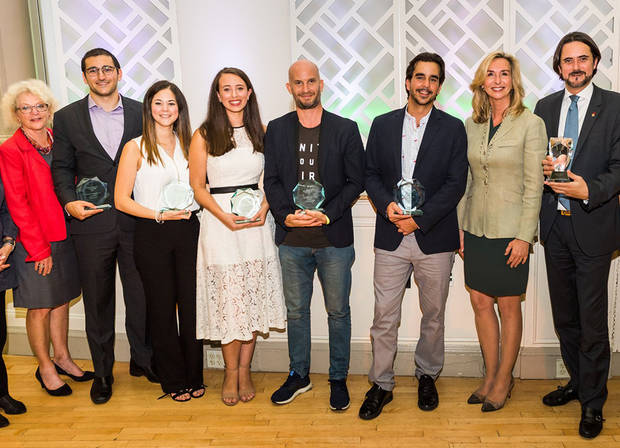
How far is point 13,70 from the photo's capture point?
371cm

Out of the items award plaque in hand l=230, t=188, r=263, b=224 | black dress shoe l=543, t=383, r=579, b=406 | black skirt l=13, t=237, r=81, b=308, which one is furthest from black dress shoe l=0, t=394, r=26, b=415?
black dress shoe l=543, t=383, r=579, b=406

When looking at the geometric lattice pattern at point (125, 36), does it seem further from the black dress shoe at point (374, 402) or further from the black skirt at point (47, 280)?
the black dress shoe at point (374, 402)

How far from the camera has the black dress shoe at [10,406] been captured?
2986mm

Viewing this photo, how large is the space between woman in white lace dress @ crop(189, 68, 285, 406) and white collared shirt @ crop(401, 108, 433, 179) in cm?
73

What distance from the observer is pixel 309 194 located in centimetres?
269

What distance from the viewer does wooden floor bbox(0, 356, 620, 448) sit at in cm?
263

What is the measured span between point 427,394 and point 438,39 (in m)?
2.00

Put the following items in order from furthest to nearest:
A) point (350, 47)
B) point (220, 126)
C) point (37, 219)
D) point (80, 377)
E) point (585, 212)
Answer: point (80, 377) < point (350, 47) < point (37, 219) < point (220, 126) < point (585, 212)

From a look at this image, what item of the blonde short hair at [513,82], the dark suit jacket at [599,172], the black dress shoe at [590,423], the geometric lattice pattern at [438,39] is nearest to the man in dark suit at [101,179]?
the geometric lattice pattern at [438,39]

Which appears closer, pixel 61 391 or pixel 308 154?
Answer: pixel 308 154

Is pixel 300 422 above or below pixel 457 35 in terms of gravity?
below

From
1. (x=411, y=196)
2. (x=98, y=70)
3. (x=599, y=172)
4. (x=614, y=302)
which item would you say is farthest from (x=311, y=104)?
(x=614, y=302)

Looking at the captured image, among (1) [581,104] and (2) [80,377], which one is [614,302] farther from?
(2) [80,377]

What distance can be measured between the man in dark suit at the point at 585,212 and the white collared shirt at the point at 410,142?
23.1 inches
